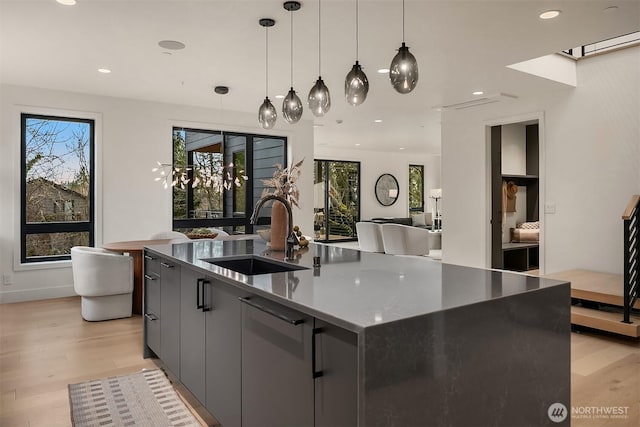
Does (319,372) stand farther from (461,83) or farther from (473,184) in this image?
(473,184)

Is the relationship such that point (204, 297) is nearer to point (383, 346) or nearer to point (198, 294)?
point (198, 294)

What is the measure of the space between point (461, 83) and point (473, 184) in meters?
1.71

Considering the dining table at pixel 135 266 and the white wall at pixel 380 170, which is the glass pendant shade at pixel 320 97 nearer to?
the dining table at pixel 135 266

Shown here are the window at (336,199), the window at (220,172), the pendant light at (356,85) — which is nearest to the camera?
the pendant light at (356,85)

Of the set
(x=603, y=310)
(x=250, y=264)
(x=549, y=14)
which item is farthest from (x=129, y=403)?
(x=603, y=310)

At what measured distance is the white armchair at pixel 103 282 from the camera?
4.33 m

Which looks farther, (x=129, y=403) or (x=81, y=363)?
(x=81, y=363)

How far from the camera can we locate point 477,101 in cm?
607

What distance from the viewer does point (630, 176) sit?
493cm

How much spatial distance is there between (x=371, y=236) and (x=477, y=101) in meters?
3.31

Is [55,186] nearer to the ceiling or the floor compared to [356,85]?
nearer to the floor

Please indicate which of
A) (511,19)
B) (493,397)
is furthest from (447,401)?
(511,19)

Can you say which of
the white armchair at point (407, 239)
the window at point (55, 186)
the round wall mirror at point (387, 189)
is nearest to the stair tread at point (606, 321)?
the white armchair at point (407, 239)

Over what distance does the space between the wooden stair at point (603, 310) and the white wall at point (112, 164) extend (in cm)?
515
